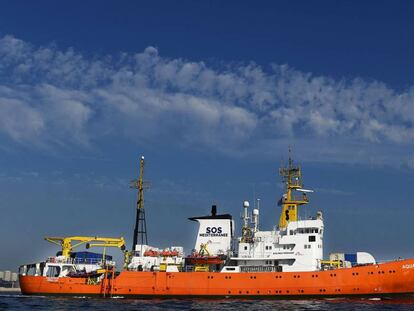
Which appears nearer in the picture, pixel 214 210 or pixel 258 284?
pixel 258 284

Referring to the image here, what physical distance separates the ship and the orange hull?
0.07m

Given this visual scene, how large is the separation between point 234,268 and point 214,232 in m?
4.51

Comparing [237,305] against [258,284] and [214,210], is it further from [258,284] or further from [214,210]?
[214,210]

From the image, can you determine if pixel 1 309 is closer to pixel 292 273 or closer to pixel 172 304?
pixel 172 304

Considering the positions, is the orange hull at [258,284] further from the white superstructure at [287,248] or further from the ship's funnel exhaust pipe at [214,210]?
the ship's funnel exhaust pipe at [214,210]

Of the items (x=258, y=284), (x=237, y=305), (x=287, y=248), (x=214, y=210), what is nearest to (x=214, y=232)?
(x=214, y=210)

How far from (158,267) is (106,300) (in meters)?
5.51

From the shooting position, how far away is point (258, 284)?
3794cm

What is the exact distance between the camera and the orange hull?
36844mm

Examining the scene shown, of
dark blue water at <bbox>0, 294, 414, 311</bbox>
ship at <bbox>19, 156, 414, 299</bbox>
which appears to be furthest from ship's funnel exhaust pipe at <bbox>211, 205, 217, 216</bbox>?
dark blue water at <bbox>0, 294, 414, 311</bbox>

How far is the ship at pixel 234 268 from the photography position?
37000 mm

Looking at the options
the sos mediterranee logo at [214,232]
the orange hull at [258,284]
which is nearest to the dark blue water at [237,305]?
the orange hull at [258,284]

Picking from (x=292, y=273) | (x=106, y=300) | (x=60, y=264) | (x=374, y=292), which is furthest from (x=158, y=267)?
(x=374, y=292)

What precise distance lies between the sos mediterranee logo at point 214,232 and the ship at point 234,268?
37mm
